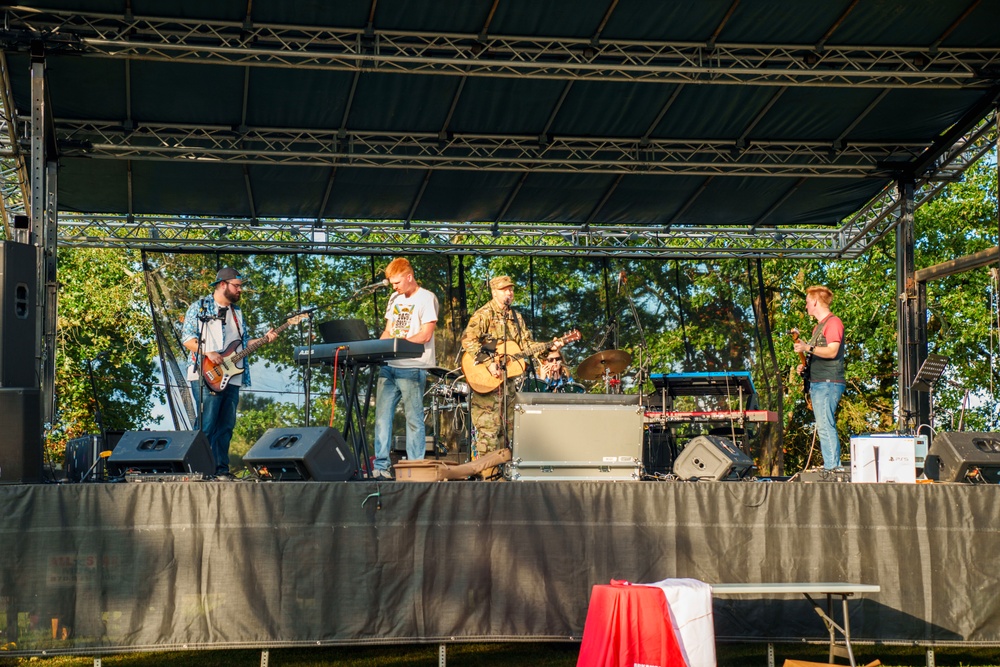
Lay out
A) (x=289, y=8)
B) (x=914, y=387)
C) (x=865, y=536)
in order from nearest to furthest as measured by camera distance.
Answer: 1. (x=865, y=536)
2. (x=289, y=8)
3. (x=914, y=387)

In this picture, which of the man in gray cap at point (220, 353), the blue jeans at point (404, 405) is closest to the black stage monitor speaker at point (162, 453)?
the blue jeans at point (404, 405)

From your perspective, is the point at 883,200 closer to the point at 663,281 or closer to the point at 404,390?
the point at 663,281

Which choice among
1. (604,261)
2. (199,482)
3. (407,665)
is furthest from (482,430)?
(604,261)

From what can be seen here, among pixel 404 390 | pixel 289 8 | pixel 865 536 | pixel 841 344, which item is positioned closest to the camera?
pixel 865 536

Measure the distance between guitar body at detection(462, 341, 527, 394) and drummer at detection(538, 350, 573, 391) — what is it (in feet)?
1.16

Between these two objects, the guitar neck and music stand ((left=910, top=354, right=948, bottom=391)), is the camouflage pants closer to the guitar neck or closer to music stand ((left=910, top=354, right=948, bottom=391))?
the guitar neck

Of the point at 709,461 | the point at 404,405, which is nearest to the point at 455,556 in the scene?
the point at 404,405

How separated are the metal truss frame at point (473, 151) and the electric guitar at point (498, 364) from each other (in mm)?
2799

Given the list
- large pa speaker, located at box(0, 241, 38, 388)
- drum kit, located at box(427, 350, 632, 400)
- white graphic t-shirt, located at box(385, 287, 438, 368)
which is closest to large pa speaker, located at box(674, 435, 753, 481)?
drum kit, located at box(427, 350, 632, 400)

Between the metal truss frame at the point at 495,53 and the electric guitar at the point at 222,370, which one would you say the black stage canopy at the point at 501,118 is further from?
the electric guitar at the point at 222,370

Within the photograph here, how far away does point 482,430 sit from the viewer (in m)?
8.80

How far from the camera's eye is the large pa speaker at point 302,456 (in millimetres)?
6258

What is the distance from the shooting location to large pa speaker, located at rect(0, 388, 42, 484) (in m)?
5.76

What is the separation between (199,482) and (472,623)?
165 centimetres
